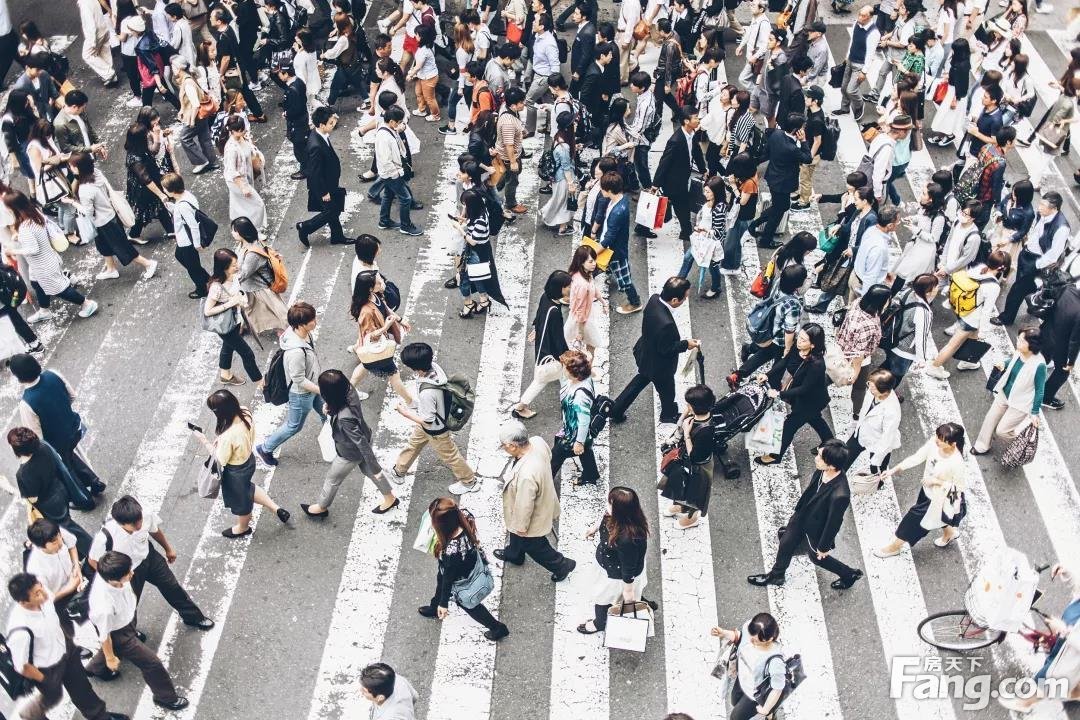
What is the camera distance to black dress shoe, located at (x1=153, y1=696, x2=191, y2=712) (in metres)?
8.34

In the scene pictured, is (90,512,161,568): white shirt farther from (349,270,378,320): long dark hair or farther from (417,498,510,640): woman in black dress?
(349,270,378,320): long dark hair

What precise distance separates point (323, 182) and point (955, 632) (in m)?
8.64

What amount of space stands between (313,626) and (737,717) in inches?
146

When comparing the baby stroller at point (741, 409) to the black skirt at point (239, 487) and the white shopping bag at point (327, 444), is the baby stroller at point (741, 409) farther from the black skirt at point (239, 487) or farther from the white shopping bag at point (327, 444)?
the black skirt at point (239, 487)

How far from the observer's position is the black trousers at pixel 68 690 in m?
7.55

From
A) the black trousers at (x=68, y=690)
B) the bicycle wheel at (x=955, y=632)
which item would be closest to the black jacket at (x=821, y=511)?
the bicycle wheel at (x=955, y=632)

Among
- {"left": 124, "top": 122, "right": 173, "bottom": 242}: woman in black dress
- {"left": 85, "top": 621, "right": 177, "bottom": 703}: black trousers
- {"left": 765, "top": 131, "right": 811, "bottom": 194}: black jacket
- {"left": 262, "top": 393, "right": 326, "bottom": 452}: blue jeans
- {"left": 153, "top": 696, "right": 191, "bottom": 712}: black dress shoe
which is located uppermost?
{"left": 765, "top": 131, "right": 811, "bottom": 194}: black jacket

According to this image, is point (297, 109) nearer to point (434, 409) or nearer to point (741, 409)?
point (434, 409)

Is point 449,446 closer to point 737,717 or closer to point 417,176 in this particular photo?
point 737,717

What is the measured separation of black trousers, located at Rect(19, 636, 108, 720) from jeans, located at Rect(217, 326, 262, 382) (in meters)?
3.78

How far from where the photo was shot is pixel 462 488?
33.5 feet

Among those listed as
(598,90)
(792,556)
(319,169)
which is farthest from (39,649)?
(598,90)

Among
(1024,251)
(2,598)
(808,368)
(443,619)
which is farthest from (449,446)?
(1024,251)

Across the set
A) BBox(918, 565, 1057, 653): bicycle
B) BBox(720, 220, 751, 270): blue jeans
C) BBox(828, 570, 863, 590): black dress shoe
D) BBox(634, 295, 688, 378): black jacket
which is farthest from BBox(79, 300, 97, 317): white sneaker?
BBox(918, 565, 1057, 653): bicycle
